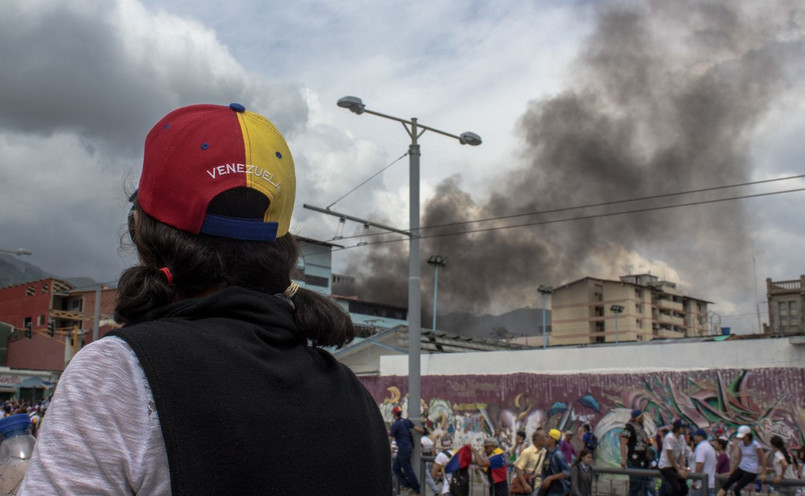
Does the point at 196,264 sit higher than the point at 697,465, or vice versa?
the point at 196,264

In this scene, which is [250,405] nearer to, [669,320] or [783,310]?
[783,310]

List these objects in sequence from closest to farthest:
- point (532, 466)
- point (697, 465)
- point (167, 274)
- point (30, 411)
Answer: point (167, 274) → point (532, 466) → point (697, 465) → point (30, 411)

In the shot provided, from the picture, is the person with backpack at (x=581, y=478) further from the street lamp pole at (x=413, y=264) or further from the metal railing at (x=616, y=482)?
the street lamp pole at (x=413, y=264)

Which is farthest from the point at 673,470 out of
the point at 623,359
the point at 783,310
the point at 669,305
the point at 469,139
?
the point at 669,305

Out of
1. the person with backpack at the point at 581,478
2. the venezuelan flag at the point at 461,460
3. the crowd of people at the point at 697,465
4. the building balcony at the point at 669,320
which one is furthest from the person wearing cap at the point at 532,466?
the building balcony at the point at 669,320

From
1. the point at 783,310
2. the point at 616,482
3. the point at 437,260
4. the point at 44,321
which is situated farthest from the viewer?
the point at 783,310

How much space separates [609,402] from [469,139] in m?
10.5

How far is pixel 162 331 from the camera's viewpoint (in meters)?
1.07

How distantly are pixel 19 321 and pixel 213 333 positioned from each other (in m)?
68.0

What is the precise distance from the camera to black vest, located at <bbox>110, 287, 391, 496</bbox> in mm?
1000

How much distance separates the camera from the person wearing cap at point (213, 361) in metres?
0.96

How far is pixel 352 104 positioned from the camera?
15.0 m

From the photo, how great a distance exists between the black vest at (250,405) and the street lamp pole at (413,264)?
13.2 m

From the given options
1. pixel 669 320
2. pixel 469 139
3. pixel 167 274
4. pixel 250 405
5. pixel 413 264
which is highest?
Result: pixel 669 320
